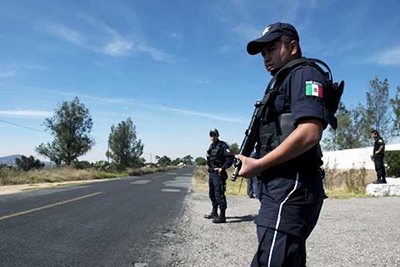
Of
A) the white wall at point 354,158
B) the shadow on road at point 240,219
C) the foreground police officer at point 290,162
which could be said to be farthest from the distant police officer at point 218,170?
the white wall at point 354,158

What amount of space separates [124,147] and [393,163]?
3830cm

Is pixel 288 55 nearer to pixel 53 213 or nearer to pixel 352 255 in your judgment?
pixel 352 255

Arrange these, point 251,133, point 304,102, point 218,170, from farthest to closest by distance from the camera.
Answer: point 218,170 → point 251,133 → point 304,102

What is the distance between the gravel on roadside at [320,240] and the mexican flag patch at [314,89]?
2.75 meters

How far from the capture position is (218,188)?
20.9 feet

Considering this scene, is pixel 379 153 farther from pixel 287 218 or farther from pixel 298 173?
pixel 287 218

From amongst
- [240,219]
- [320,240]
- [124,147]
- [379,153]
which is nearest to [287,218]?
[320,240]

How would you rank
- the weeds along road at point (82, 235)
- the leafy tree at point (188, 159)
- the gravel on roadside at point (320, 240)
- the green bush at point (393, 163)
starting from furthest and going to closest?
the leafy tree at point (188, 159)
the green bush at point (393, 163)
the gravel on roadside at point (320, 240)
the weeds along road at point (82, 235)

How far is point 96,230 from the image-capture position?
515 centimetres

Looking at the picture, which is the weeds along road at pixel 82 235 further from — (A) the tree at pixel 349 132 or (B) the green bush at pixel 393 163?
(A) the tree at pixel 349 132

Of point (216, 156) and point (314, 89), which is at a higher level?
point (314, 89)

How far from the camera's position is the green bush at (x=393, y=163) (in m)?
12.5

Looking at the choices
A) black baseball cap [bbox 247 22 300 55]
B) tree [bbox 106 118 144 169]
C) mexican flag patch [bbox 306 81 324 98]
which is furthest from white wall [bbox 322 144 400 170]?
tree [bbox 106 118 144 169]

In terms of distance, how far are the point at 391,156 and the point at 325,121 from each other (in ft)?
45.6
